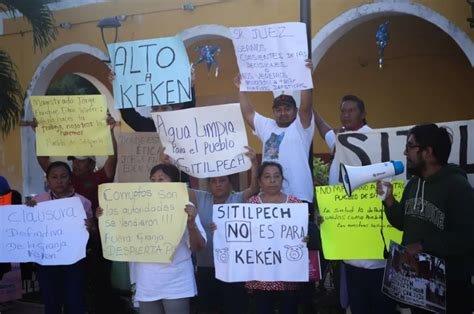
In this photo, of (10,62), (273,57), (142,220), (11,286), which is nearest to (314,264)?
(142,220)

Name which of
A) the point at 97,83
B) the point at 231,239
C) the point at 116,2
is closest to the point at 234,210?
the point at 231,239

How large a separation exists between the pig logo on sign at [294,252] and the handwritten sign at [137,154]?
6.10 feet

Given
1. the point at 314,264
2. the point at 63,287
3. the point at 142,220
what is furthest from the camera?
the point at 63,287

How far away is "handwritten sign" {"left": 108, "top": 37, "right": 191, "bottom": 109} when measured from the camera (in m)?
4.66

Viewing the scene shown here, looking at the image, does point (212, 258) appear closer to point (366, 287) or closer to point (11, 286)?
point (366, 287)

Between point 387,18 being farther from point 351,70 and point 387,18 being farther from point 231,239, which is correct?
point 231,239

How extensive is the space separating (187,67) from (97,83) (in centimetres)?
858

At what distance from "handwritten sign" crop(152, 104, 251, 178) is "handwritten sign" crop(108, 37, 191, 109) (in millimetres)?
272

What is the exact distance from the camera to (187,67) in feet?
15.3

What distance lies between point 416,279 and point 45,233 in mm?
2862

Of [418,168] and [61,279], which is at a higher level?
[418,168]

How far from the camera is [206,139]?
14.5ft

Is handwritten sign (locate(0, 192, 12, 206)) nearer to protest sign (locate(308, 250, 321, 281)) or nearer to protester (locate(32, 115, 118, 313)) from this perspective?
→ protester (locate(32, 115, 118, 313))

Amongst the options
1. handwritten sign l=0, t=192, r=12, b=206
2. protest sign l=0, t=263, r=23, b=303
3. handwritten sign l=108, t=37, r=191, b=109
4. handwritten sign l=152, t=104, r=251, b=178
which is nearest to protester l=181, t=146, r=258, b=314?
handwritten sign l=152, t=104, r=251, b=178
